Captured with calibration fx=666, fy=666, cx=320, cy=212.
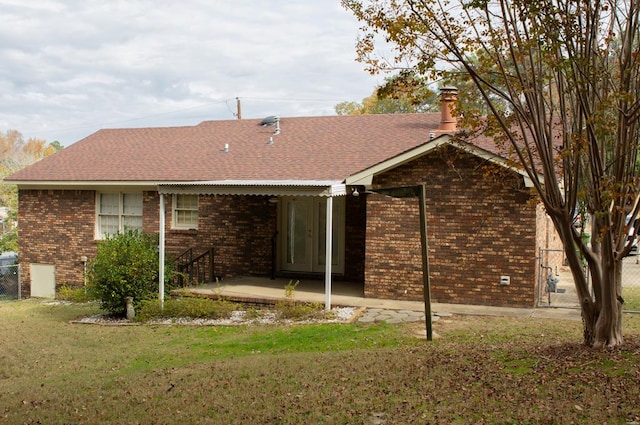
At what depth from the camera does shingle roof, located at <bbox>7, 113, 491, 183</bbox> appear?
17.5 m

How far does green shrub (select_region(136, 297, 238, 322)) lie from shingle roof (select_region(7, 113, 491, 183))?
158 inches

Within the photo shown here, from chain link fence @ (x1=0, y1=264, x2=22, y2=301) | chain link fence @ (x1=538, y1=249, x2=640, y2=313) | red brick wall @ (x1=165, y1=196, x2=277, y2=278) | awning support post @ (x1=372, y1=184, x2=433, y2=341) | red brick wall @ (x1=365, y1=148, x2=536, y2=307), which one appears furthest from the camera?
chain link fence @ (x1=0, y1=264, x2=22, y2=301)

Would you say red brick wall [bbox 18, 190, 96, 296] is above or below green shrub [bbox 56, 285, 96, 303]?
above

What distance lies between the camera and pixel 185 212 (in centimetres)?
1864

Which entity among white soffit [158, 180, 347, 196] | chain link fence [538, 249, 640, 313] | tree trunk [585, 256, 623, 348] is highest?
white soffit [158, 180, 347, 196]

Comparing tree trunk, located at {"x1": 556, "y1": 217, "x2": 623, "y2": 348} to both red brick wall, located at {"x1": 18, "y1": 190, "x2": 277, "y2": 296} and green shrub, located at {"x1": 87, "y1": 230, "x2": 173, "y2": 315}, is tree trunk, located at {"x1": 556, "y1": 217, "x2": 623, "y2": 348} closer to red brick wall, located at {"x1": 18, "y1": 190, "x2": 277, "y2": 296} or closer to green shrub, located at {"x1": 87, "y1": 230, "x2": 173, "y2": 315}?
green shrub, located at {"x1": 87, "y1": 230, "x2": 173, "y2": 315}

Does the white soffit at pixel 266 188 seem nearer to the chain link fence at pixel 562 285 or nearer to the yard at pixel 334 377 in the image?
the yard at pixel 334 377

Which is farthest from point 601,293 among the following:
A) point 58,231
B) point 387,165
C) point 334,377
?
point 58,231

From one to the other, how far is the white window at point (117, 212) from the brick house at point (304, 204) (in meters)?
0.03

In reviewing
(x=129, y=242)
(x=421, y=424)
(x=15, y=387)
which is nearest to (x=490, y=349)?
(x=421, y=424)

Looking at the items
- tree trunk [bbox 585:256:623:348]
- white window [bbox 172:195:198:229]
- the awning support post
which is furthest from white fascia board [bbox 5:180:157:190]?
tree trunk [bbox 585:256:623:348]

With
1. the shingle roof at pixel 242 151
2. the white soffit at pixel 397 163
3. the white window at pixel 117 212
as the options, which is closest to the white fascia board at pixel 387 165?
the white soffit at pixel 397 163

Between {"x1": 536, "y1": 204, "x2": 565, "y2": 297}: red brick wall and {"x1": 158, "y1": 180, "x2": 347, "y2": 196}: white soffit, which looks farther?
{"x1": 536, "y1": 204, "x2": 565, "y2": 297}: red brick wall

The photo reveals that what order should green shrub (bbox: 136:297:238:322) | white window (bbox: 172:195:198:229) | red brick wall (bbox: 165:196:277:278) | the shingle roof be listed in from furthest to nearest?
white window (bbox: 172:195:198:229) < red brick wall (bbox: 165:196:277:278) < the shingle roof < green shrub (bbox: 136:297:238:322)
